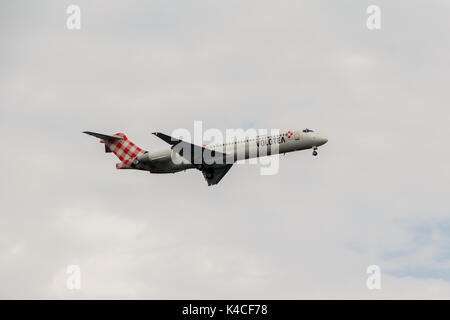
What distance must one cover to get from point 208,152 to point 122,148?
453 inches

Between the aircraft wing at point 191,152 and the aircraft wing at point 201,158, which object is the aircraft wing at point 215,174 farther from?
the aircraft wing at point 191,152

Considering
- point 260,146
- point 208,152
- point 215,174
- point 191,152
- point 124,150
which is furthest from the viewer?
point 215,174

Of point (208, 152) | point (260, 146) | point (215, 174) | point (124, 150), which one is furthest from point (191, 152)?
point (124, 150)

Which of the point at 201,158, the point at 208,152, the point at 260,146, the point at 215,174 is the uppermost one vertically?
the point at 260,146

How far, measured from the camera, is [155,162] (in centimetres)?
9581

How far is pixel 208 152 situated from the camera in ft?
310

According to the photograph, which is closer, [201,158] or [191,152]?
[191,152]

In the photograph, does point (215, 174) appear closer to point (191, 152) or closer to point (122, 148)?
point (191, 152)

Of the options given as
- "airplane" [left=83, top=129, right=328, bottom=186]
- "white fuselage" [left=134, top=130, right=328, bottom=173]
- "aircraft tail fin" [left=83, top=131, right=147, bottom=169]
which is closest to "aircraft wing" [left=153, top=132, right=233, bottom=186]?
"airplane" [left=83, top=129, right=328, bottom=186]

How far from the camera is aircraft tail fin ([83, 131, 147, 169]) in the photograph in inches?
3883
